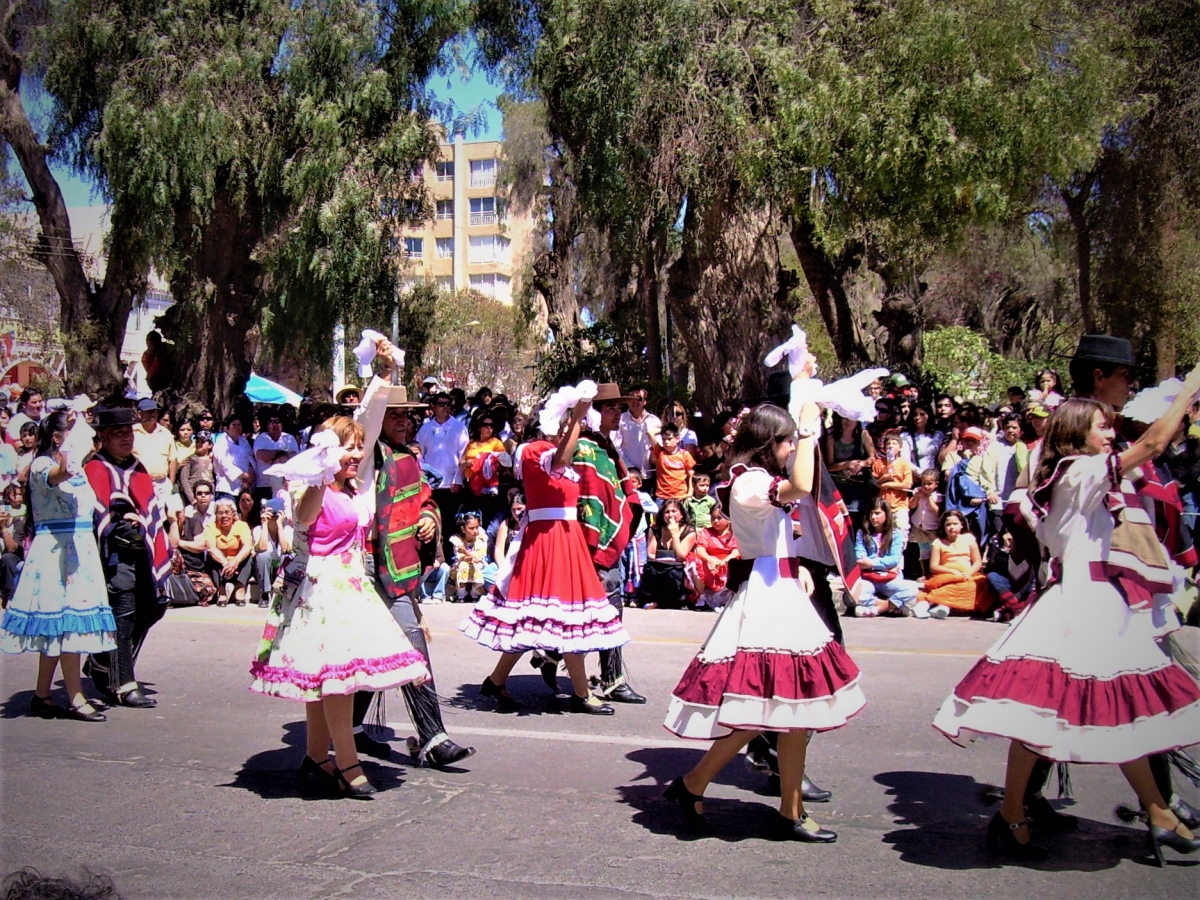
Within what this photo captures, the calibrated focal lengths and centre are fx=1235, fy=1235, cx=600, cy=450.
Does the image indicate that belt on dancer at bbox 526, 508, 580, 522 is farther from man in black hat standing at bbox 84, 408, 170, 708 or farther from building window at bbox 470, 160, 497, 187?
building window at bbox 470, 160, 497, 187

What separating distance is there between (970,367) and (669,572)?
41.0ft

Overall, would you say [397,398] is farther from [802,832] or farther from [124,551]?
[124,551]

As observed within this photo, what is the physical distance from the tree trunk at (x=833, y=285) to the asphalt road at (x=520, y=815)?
34.9ft

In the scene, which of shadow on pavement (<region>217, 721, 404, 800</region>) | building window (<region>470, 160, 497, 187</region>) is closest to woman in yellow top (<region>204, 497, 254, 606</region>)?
shadow on pavement (<region>217, 721, 404, 800</region>)

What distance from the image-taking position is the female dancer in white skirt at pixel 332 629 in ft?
18.5

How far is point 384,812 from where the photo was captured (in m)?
5.65

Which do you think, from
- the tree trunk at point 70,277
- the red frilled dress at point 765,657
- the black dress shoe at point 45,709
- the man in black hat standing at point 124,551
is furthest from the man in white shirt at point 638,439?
the tree trunk at point 70,277

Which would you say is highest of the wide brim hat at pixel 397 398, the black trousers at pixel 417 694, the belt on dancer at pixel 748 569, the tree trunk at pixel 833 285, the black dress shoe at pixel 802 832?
the tree trunk at pixel 833 285

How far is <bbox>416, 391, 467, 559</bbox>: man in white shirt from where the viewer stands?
14.6 metres

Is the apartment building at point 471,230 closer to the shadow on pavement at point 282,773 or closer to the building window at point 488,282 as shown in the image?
the building window at point 488,282

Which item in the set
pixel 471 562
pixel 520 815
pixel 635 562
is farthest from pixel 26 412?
pixel 520 815

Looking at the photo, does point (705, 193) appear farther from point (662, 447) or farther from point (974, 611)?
point (974, 611)

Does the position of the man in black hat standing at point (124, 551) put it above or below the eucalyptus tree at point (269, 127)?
below

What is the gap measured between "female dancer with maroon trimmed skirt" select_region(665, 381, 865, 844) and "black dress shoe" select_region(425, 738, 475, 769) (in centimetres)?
145
